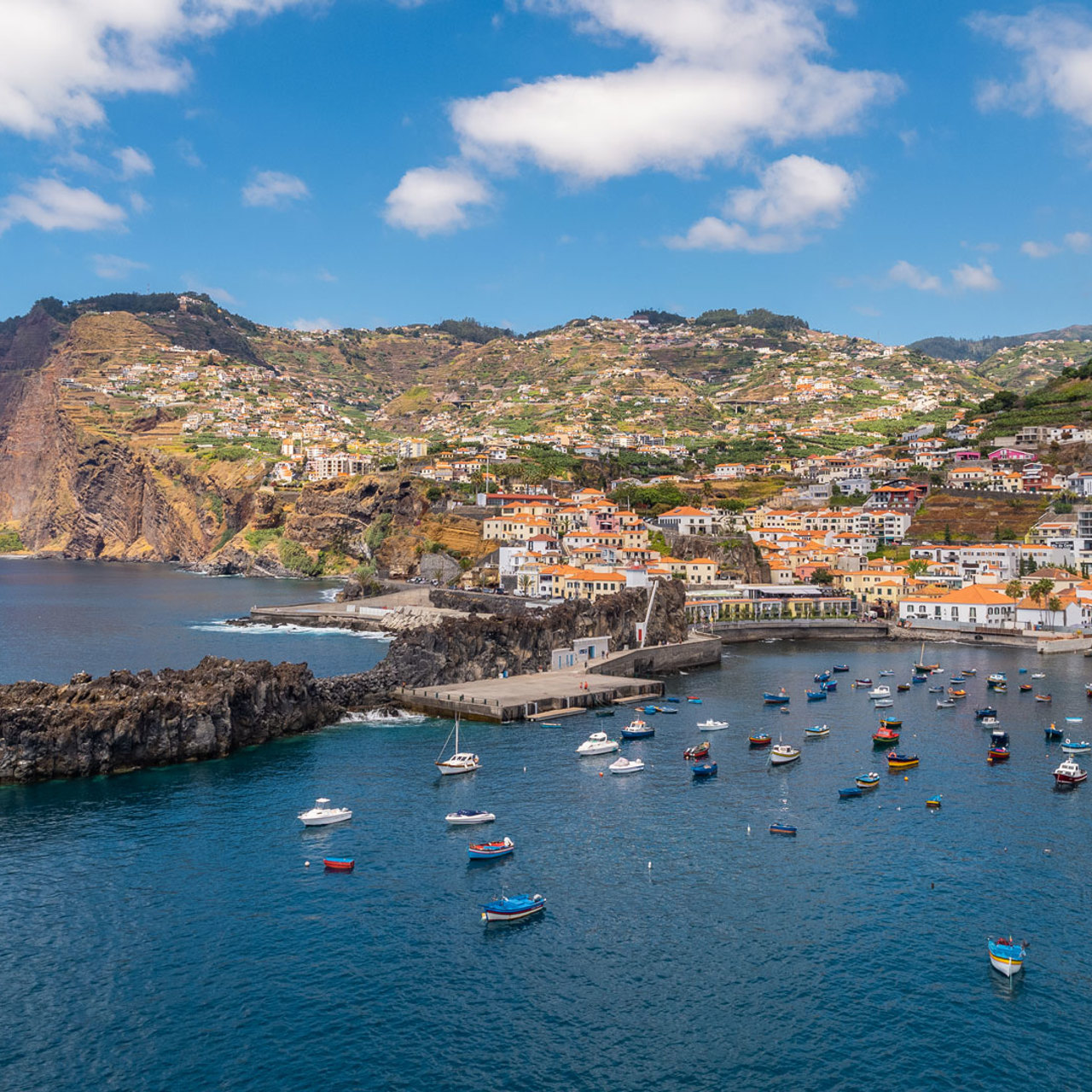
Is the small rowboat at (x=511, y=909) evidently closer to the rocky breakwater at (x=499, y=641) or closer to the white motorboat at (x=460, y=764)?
the white motorboat at (x=460, y=764)

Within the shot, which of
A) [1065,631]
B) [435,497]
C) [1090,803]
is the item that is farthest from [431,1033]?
[435,497]

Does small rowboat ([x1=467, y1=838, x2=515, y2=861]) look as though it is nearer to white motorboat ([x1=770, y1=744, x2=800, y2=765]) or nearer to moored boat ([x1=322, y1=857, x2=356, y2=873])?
moored boat ([x1=322, y1=857, x2=356, y2=873])

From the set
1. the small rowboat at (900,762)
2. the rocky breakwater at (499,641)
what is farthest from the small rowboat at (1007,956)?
the rocky breakwater at (499,641)

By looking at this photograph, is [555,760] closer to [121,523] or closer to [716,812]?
[716,812]

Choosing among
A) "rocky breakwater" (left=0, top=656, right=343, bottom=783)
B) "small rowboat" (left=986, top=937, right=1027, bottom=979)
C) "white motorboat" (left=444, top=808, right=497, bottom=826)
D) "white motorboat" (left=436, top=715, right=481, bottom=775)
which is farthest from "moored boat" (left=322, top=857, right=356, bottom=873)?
"small rowboat" (left=986, top=937, right=1027, bottom=979)

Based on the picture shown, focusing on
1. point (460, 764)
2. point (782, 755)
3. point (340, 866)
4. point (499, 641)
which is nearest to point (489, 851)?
point (340, 866)

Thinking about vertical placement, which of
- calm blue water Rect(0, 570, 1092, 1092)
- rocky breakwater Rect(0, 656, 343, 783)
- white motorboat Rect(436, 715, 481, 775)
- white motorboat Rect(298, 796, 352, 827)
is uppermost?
rocky breakwater Rect(0, 656, 343, 783)
